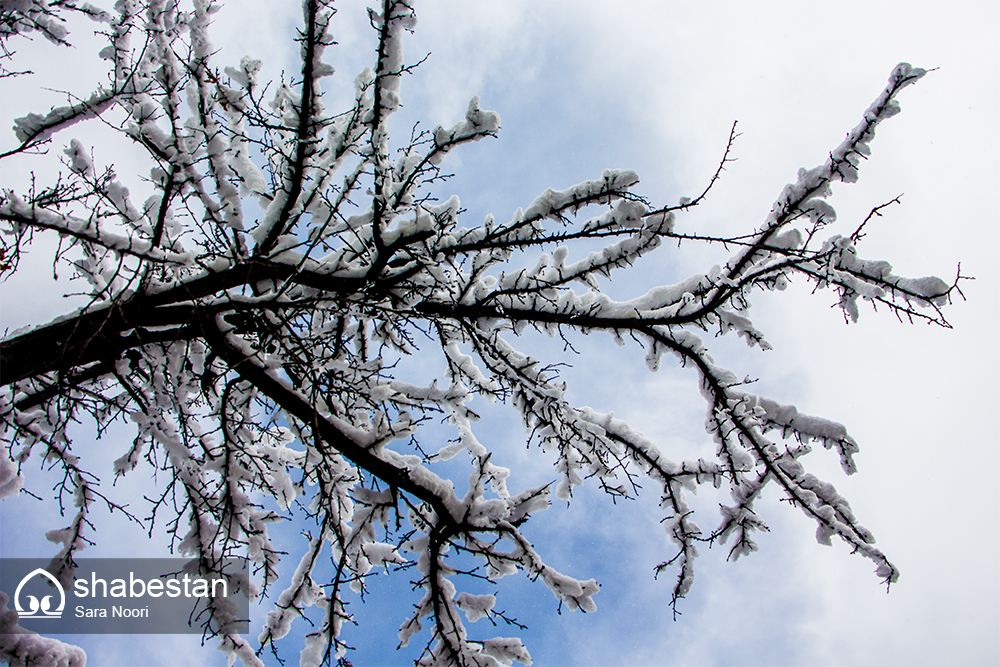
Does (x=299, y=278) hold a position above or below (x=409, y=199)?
below

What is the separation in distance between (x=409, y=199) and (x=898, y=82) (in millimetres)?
2868

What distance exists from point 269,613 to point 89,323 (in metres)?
2.25

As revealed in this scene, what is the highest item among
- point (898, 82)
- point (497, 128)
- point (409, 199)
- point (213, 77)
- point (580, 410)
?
point (213, 77)

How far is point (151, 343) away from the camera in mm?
3193

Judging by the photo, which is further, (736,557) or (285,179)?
(736,557)

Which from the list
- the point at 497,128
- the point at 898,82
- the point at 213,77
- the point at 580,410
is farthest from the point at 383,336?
the point at 898,82

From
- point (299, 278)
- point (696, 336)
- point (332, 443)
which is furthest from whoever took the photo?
point (696, 336)

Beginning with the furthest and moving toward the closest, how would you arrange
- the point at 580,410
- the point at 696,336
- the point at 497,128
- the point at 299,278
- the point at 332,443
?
the point at 580,410
the point at 696,336
the point at 332,443
the point at 299,278
the point at 497,128

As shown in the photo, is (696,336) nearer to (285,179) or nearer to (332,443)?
(332,443)

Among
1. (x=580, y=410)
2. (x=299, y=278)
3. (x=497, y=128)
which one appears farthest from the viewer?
(x=580, y=410)

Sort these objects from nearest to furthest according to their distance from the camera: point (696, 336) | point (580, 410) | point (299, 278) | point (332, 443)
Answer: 1. point (299, 278)
2. point (332, 443)
3. point (696, 336)
4. point (580, 410)

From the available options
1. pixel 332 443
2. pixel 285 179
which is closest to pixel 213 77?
pixel 285 179

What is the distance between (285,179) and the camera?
2.98 meters

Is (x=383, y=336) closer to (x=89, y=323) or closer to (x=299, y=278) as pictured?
(x=299, y=278)
